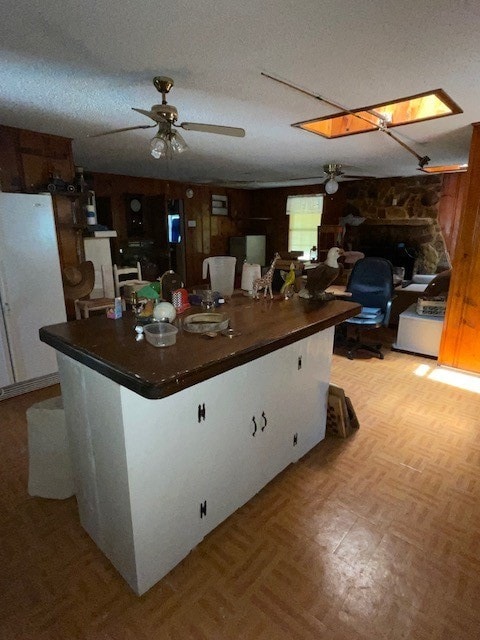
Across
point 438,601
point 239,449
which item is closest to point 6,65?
point 239,449

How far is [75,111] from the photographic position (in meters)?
2.56

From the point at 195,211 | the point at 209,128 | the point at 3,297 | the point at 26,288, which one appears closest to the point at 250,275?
the point at 209,128

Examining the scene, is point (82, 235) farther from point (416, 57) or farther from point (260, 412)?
point (416, 57)

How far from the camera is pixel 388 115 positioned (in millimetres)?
2816

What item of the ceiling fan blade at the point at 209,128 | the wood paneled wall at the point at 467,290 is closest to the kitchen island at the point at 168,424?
the ceiling fan blade at the point at 209,128

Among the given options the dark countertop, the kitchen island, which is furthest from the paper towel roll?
the kitchen island

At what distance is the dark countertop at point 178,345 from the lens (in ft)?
3.84

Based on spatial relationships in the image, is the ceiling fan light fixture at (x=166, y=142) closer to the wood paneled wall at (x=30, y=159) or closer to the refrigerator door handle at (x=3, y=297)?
the refrigerator door handle at (x=3, y=297)

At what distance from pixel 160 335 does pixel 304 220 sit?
276 inches

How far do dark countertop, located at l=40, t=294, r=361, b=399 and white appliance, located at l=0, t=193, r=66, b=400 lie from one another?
1597mm

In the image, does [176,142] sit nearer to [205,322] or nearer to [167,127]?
[167,127]

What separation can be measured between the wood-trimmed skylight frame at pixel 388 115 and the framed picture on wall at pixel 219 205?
488 centimetres

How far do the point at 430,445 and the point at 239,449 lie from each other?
5.12 feet

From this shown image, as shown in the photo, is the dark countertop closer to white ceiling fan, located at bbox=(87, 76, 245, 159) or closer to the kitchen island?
the kitchen island
